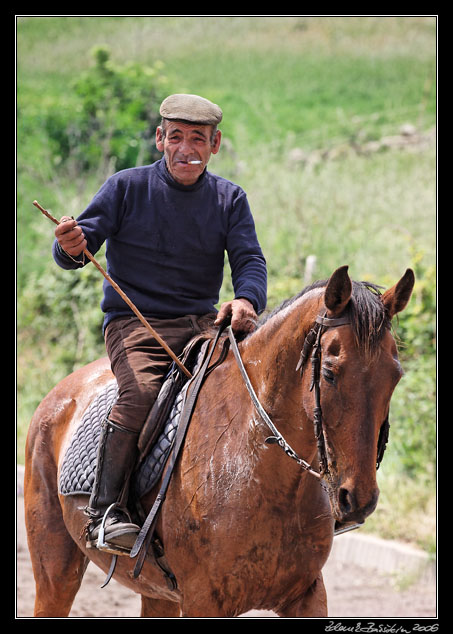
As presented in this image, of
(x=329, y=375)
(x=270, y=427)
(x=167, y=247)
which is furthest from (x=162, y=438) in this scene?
(x=329, y=375)

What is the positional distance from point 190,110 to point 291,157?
10996 mm

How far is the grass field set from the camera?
33.6 feet

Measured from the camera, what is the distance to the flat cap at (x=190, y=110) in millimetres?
3992

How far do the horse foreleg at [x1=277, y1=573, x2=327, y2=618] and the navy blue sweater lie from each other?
1.34 m

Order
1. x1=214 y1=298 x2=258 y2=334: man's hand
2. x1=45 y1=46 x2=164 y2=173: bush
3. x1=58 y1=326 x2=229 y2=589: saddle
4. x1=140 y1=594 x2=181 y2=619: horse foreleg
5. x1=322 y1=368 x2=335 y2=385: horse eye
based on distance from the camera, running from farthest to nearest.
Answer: x1=45 y1=46 x2=164 y2=173: bush
x1=140 y1=594 x2=181 y2=619: horse foreleg
x1=214 y1=298 x2=258 y2=334: man's hand
x1=58 y1=326 x2=229 y2=589: saddle
x1=322 y1=368 x2=335 y2=385: horse eye

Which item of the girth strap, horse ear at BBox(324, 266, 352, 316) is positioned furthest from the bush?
horse ear at BBox(324, 266, 352, 316)

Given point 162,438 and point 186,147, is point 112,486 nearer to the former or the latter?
point 162,438

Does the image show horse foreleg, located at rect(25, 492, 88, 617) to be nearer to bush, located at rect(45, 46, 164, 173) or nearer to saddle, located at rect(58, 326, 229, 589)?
saddle, located at rect(58, 326, 229, 589)

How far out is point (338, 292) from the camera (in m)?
3.07

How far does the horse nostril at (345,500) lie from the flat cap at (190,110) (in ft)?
6.34

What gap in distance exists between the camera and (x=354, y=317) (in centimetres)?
304

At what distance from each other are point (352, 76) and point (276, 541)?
48.6ft

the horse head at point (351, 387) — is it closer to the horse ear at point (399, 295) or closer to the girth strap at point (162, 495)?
the horse ear at point (399, 295)

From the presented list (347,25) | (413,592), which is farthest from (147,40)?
(413,592)
